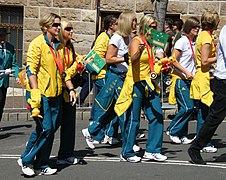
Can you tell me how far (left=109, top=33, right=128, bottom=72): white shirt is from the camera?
8977 mm

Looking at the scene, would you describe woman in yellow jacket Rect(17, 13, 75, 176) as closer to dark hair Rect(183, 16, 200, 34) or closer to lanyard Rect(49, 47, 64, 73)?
lanyard Rect(49, 47, 64, 73)

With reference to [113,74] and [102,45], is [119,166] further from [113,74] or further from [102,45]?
[102,45]

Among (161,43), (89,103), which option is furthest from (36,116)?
(89,103)

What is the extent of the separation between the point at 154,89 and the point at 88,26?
8582 mm

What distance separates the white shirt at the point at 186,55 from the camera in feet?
31.9

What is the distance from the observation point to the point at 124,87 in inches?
340

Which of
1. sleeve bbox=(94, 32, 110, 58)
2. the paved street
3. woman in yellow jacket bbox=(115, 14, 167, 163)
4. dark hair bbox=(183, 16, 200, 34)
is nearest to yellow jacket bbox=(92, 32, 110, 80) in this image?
sleeve bbox=(94, 32, 110, 58)

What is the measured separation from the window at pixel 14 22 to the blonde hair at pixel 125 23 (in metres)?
8.73

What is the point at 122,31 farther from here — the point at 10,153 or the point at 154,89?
the point at 10,153

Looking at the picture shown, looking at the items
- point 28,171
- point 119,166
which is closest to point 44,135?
point 28,171

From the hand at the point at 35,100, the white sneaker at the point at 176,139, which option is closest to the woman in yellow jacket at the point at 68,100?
the hand at the point at 35,100

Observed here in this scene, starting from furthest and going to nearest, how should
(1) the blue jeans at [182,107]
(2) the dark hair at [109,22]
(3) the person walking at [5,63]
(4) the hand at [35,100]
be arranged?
(3) the person walking at [5,63], (2) the dark hair at [109,22], (1) the blue jeans at [182,107], (4) the hand at [35,100]

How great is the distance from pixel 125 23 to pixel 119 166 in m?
1.83

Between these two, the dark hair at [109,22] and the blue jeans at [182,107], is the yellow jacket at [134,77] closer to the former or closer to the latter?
the blue jeans at [182,107]
